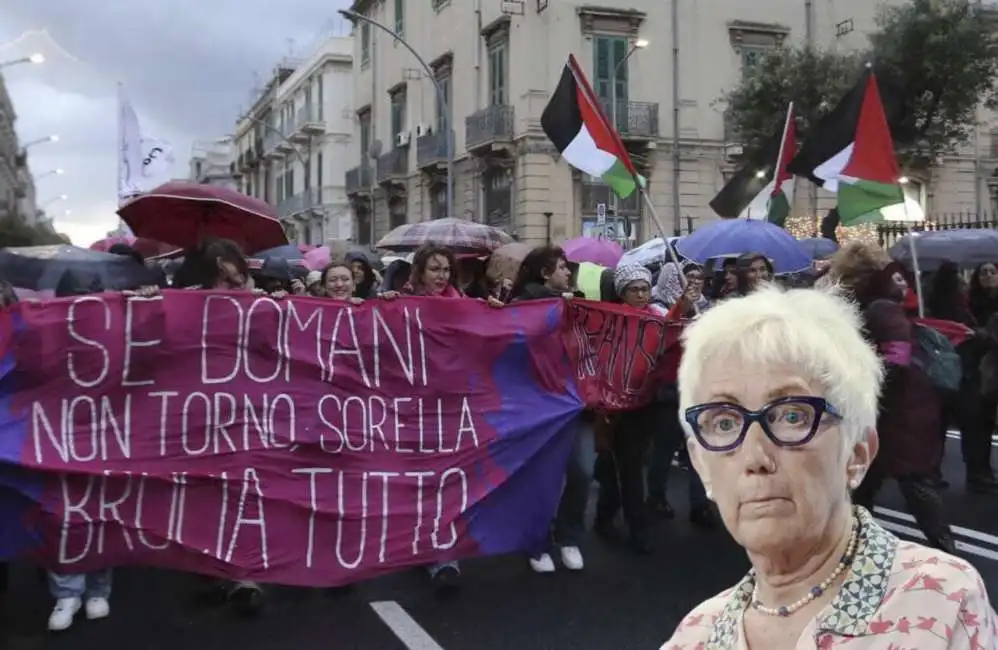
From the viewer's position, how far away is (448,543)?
5359mm

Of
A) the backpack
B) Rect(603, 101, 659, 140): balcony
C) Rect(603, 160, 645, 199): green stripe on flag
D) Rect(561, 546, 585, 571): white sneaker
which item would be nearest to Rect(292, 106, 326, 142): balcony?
Rect(603, 101, 659, 140): balcony

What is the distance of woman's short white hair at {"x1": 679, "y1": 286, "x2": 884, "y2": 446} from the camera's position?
1.59 metres

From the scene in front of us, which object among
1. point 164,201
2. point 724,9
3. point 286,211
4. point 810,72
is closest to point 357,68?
point 286,211

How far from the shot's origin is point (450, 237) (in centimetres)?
1288

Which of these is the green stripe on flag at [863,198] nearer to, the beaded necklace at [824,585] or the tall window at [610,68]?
the beaded necklace at [824,585]

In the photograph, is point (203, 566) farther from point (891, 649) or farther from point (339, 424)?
point (891, 649)

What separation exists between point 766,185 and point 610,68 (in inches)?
751

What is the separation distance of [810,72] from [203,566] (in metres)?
22.2

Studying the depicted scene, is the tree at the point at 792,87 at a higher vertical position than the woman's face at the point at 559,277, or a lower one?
higher

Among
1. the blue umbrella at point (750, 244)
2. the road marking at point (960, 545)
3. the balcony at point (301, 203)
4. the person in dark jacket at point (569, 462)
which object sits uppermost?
the balcony at point (301, 203)

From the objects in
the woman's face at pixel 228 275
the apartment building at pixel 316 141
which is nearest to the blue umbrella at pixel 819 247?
the woman's face at pixel 228 275

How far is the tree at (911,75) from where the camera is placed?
21859 millimetres

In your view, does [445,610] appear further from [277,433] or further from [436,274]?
[436,274]

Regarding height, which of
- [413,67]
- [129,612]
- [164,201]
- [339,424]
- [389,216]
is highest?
[413,67]
